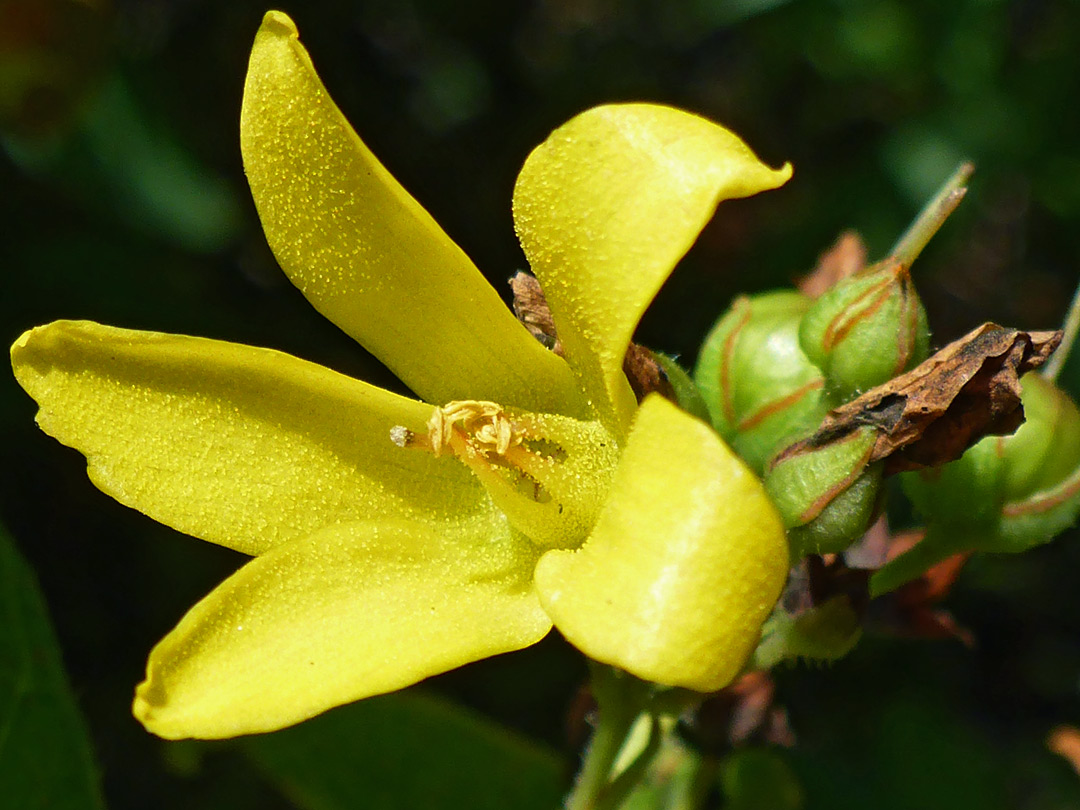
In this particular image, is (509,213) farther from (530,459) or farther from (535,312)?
(530,459)

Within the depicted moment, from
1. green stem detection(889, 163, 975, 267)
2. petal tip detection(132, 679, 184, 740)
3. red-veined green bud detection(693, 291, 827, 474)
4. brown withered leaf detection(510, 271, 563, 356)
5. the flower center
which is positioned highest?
petal tip detection(132, 679, 184, 740)

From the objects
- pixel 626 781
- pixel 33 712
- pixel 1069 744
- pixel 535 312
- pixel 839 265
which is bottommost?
pixel 1069 744

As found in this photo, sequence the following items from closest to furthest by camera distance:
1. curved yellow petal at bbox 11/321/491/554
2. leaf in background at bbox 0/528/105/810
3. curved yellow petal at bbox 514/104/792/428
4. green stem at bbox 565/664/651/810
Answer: curved yellow petal at bbox 514/104/792/428 → curved yellow petal at bbox 11/321/491/554 → green stem at bbox 565/664/651/810 → leaf in background at bbox 0/528/105/810

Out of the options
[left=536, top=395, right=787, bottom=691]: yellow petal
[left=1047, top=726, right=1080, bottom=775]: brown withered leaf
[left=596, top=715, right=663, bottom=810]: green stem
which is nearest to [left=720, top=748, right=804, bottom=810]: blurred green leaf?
[left=596, top=715, right=663, bottom=810]: green stem

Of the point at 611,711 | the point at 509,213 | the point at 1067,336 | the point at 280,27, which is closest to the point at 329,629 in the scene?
the point at 611,711

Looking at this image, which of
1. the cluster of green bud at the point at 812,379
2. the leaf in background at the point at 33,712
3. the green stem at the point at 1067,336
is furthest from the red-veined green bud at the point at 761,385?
the leaf in background at the point at 33,712

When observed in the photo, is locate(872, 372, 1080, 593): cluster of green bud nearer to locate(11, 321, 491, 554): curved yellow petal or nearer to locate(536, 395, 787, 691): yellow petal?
locate(536, 395, 787, 691): yellow petal

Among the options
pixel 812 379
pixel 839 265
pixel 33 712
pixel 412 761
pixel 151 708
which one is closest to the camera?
pixel 151 708
